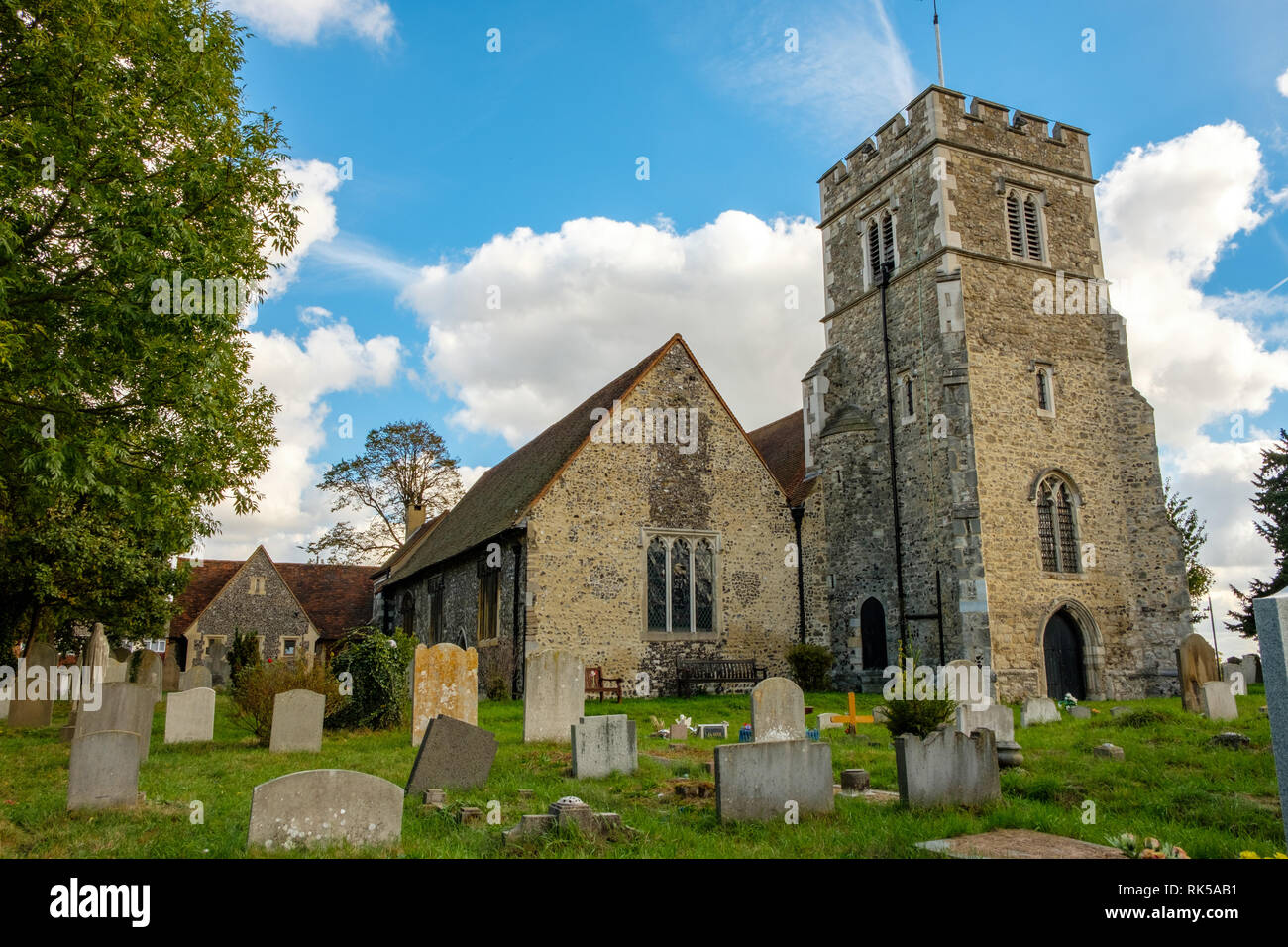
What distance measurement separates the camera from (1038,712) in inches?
583

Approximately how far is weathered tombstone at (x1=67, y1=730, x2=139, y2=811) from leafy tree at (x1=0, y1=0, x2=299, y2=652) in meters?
3.53

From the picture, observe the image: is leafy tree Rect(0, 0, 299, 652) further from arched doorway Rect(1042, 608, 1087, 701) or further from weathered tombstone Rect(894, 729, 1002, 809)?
arched doorway Rect(1042, 608, 1087, 701)

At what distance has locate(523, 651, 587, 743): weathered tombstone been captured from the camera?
41.9 ft

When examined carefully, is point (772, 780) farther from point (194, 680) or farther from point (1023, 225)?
point (1023, 225)

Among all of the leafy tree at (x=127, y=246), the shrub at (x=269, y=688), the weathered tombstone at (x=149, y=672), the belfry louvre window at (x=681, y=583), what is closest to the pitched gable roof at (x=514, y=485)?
the belfry louvre window at (x=681, y=583)

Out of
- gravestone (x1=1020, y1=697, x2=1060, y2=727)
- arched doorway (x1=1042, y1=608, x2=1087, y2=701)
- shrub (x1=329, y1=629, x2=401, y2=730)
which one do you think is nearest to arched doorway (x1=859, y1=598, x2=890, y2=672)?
arched doorway (x1=1042, y1=608, x2=1087, y2=701)

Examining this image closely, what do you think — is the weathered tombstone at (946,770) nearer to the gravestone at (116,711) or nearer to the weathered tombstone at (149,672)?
the gravestone at (116,711)

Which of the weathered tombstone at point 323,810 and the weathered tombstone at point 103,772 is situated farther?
the weathered tombstone at point 103,772

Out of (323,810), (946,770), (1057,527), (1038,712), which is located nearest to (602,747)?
(946,770)

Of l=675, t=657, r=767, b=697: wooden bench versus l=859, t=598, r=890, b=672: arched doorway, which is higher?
l=859, t=598, r=890, b=672: arched doorway

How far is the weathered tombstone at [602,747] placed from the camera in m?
9.80

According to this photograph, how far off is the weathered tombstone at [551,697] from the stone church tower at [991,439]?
10408 millimetres
